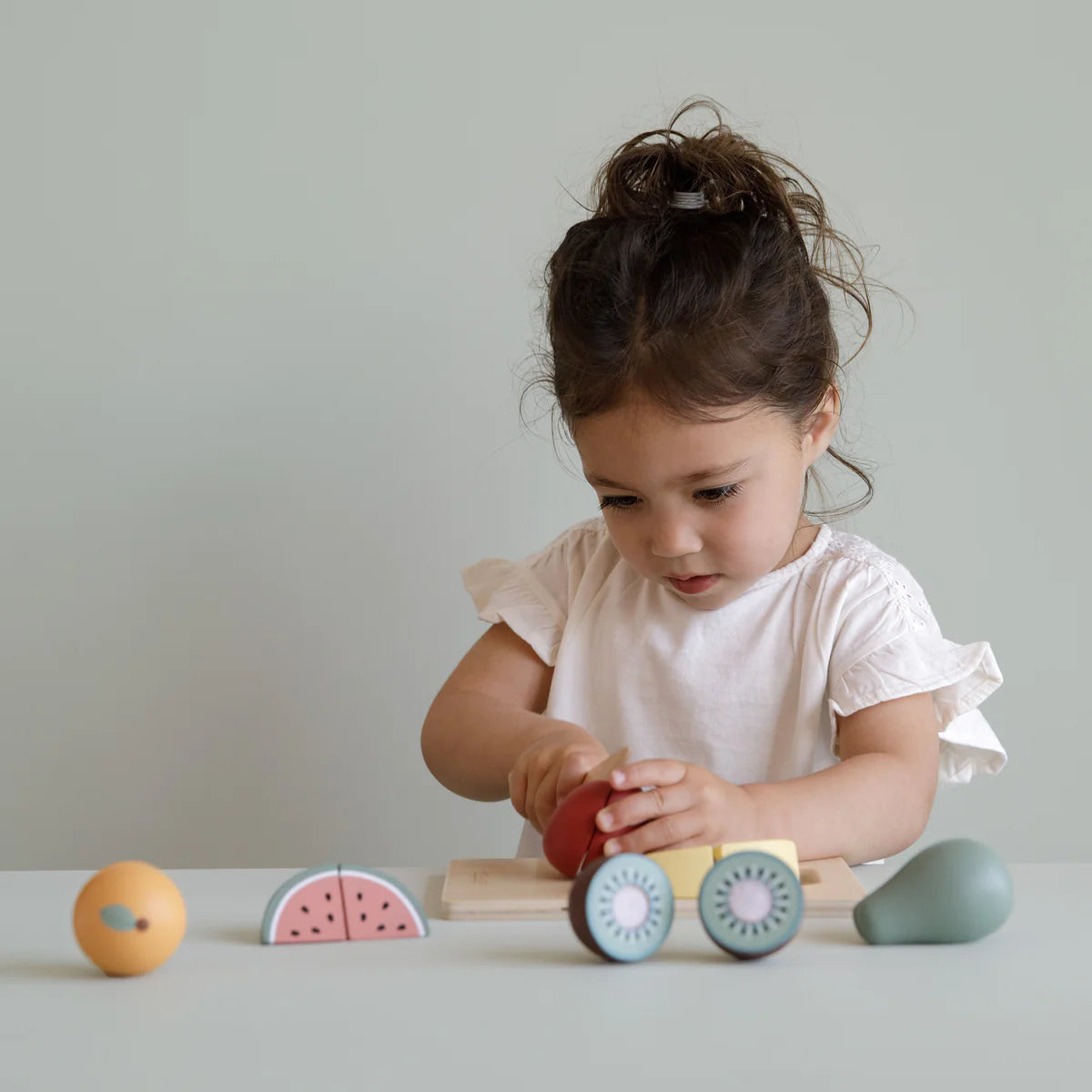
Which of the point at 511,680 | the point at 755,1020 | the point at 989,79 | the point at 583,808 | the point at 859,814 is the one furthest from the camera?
the point at 989,79

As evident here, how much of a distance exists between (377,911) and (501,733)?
1.24 ft

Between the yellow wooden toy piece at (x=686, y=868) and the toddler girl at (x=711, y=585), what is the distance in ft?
0.38

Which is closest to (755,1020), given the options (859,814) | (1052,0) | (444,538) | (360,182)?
(859,814)

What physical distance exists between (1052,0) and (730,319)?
2.00ft

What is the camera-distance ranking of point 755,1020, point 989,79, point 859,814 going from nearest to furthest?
point 755,1020 < point 859,814 < point 989,79

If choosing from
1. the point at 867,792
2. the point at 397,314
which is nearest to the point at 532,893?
the point at 867,792

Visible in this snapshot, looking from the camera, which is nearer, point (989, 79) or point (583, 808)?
point (583, 808)

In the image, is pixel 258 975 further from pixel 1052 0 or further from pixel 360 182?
pixel 1052 0

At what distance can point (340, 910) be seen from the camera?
1.87 ft

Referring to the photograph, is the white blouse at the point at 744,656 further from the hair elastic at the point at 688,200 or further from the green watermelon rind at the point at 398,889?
the green watermelon rind at the point at 398,889

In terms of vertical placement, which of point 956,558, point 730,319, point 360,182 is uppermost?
point 360,182

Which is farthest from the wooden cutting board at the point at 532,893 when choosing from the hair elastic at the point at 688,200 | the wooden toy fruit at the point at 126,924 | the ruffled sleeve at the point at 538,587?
the hair elastic at the point at 688,200

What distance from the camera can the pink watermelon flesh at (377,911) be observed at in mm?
573

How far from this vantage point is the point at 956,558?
129 cm
